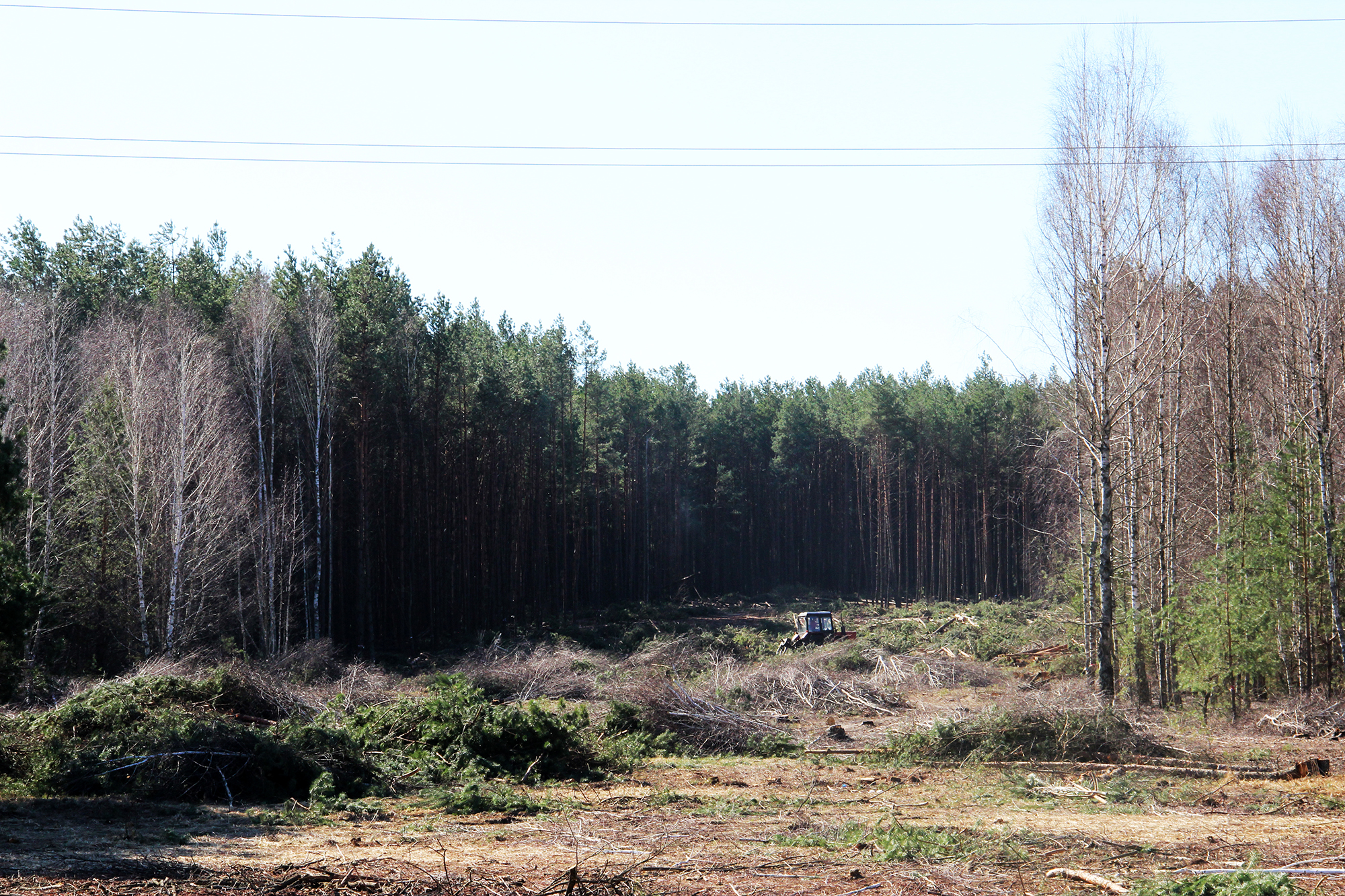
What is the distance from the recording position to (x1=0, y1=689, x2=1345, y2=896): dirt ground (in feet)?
26.1

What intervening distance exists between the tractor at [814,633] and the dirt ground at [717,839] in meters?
19.6

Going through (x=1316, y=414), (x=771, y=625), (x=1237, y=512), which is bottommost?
(x=771, y=625)

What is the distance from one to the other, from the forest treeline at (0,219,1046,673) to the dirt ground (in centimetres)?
497

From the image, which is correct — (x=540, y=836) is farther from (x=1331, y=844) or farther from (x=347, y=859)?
(x=1331, y=844)

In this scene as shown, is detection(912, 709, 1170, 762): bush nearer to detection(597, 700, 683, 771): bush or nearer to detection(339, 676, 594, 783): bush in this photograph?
detection(597, 700, 683, 771): bush

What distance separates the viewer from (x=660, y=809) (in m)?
12.0

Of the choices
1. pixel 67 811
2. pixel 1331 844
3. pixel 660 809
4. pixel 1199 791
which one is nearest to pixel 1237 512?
pixel 1199 791

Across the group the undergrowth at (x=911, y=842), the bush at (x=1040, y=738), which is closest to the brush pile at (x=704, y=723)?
the bush at (x=1040, y=738)

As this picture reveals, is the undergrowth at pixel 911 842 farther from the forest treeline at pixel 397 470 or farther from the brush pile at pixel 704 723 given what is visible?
the forest treeline at pixel 397 470

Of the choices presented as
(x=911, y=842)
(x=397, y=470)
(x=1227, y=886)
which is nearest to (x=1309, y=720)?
(x=911, y=842)

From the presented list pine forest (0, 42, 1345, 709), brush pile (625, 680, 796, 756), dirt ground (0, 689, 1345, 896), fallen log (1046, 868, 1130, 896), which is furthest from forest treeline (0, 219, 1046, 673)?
fallen log (1046, 868, 1130, 896)

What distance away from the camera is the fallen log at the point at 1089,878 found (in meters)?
7.40

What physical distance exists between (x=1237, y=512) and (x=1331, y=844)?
14.5 m

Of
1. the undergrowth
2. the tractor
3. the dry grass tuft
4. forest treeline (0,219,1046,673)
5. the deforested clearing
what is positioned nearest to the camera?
the deforested clearing
